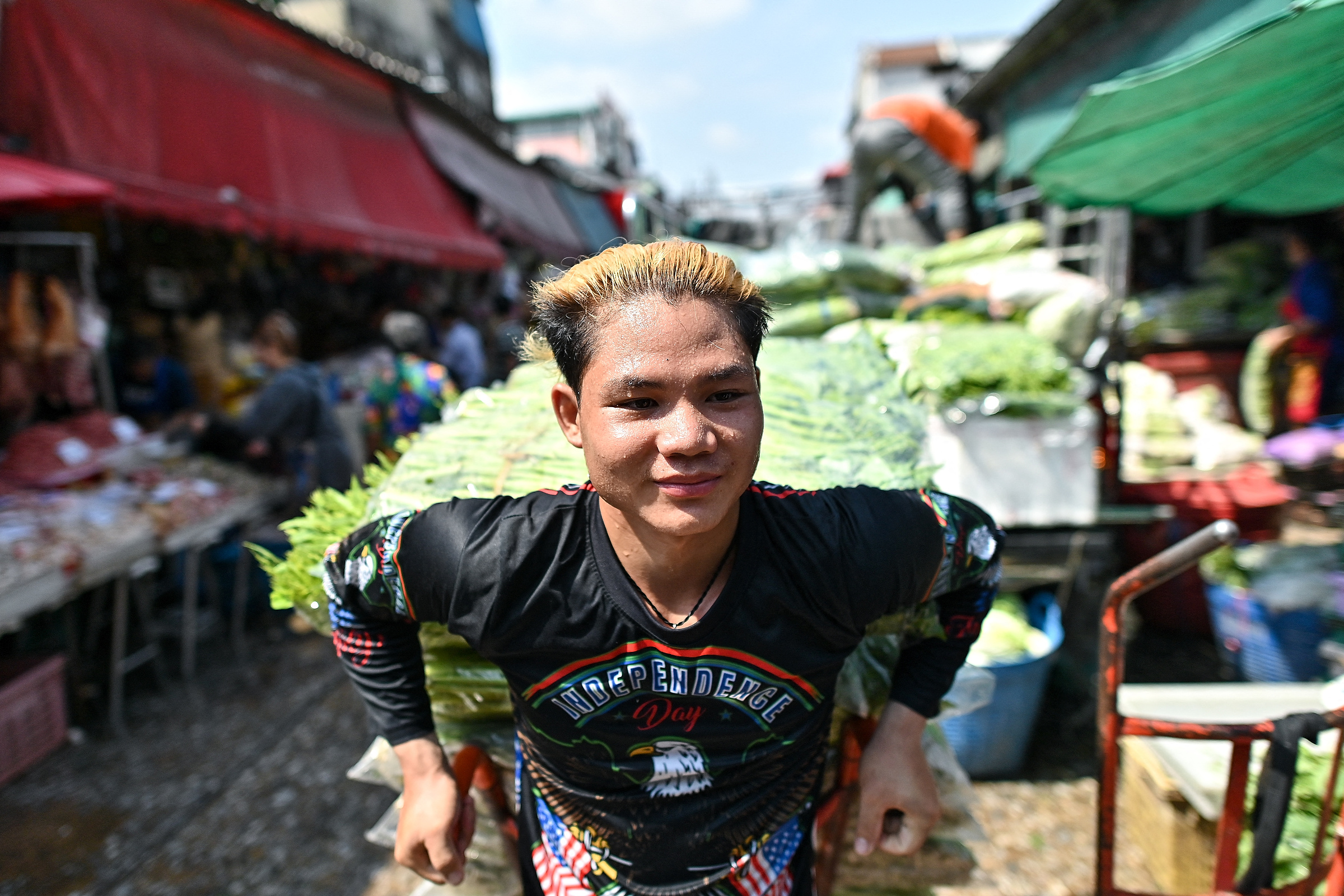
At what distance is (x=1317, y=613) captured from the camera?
313 centimetres

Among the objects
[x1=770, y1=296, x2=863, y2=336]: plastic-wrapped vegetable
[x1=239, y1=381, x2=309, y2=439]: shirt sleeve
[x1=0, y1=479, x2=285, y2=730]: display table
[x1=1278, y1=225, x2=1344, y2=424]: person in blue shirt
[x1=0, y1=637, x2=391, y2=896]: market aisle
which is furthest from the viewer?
[x1=1278, y1=225, x2=1344, y2=424]: person in blue shirt

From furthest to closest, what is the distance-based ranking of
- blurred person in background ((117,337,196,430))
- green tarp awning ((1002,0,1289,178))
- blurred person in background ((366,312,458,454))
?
blurred person in background ((366,312,458,454)) → blurred person in background ((117,337,196,430)) → green tarp awning ((1002,0,1289,178))

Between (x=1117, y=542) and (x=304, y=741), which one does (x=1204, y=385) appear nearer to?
(x=1117, y=542)

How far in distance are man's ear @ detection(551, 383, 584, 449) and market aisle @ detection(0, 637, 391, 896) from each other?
2390 millimetres

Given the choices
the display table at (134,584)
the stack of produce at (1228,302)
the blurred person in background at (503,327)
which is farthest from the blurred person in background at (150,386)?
the stack of produce at (1228,302)

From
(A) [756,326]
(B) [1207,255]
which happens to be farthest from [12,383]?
(B) [1207,255]

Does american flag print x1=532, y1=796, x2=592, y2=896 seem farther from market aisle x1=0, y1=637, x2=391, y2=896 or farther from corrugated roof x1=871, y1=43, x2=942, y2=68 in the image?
corrugated roof x1=871, y1=43, x2=942, y2=68

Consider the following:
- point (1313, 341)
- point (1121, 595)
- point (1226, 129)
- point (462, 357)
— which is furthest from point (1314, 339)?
point (462, 357)

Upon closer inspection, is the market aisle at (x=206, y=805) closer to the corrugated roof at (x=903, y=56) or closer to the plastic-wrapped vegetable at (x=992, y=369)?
the plastic-wrapped vegetable at (x=992, y=369)

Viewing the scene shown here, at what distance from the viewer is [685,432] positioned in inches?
40.8

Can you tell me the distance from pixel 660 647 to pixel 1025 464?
254cm

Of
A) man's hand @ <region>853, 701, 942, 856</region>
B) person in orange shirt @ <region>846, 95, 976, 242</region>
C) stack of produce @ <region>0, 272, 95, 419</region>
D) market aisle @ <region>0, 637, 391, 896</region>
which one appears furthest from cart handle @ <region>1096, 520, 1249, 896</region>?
person in orange shirt @ <region>846, 95, 976, 242</region>

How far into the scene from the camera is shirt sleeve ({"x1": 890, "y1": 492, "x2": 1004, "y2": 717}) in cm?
134

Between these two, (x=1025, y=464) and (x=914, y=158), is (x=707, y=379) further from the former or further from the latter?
(x=914, y=158)
